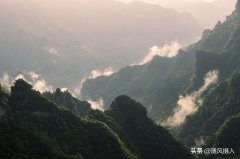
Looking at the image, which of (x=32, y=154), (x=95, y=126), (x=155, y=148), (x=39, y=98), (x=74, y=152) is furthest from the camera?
(x=155, y=148)

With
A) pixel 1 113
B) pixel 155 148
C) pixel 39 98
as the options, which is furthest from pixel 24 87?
pixel 155 148

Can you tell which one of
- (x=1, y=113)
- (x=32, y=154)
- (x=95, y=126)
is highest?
(x=95, y=126)

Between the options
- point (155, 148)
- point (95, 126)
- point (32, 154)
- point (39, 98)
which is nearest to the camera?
point (32, 154)

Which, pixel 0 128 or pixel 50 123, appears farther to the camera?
pixel 50 123

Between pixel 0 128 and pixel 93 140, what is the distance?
129 feet

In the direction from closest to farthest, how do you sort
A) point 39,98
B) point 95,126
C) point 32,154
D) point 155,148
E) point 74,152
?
point 32,154, point 74,152, point 39,98, point 95,126, point 155,148

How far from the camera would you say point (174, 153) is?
19975 cm

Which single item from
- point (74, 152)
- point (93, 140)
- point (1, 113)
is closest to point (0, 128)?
point (1, 113)

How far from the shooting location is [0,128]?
13862 centimetres

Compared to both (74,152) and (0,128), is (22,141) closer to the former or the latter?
(0,128)

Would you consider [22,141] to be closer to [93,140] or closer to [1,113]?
[1,113]

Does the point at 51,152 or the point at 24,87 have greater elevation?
the point at 24,87

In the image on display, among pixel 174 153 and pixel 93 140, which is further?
pixel 174 153

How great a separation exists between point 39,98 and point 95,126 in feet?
78.8
